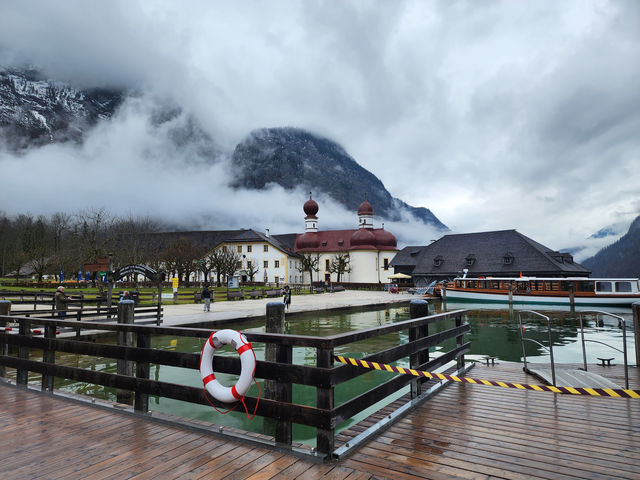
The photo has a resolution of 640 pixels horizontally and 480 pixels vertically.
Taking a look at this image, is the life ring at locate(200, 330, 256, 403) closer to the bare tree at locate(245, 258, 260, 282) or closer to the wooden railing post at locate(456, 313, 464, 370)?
the wooden railing post at locate(456, 313, 464, 370)

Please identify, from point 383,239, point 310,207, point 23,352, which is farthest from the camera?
point 310,207

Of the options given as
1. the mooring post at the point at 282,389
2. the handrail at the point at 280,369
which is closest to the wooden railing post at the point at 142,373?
the handrail at the point at 280,369

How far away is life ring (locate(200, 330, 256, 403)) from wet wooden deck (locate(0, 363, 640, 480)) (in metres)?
0.46

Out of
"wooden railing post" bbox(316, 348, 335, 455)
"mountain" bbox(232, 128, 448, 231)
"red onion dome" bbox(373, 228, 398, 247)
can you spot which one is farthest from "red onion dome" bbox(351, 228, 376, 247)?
"mountain" bbox(232, 128, 448, 231)

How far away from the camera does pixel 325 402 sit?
336 cm

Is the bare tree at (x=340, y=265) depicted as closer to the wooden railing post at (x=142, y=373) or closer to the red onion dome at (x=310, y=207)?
the red onion dome at (x=310, y=207)

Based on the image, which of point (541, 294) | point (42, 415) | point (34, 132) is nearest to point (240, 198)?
point (34, 132)

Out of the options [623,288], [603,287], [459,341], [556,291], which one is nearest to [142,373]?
[459,341]

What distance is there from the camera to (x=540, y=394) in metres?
5.52

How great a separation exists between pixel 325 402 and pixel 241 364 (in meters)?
0.95

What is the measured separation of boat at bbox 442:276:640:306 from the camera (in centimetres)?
3434

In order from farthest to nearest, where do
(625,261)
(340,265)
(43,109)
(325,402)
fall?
(625,261), (43,109), (340,265), (325,402)

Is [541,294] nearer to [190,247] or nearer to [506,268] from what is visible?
[506,268]

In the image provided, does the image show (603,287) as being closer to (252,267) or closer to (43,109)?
(252,267)
